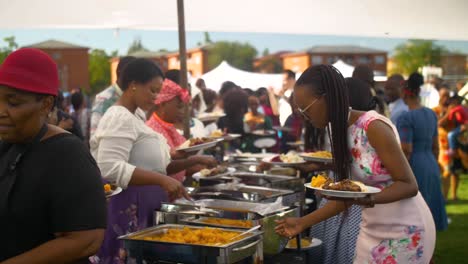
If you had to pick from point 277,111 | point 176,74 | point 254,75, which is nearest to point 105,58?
point 254,75

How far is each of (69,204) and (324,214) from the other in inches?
56.2

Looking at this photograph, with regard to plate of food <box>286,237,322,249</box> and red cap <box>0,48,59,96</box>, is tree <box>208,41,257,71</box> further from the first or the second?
red cap <box>0,48,59,96</box>

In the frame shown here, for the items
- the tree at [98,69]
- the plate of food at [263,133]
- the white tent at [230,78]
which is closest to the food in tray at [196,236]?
the plate of food at [263,133]

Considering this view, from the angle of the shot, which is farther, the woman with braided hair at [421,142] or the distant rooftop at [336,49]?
the distant rooftop at [336,49]

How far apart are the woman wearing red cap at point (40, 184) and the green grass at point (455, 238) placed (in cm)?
503

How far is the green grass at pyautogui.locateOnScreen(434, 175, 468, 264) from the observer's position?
626cm

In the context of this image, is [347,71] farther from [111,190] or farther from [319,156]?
[111,190]

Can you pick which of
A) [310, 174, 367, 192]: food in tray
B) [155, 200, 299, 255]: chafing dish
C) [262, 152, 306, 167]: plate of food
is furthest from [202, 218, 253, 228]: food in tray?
[262, 152, 306, 167]: plate of food

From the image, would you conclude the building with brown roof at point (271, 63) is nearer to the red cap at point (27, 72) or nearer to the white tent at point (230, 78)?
the white tent at point (230, 78)

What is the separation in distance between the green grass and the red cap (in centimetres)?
516

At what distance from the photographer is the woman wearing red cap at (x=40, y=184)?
170 centimetres

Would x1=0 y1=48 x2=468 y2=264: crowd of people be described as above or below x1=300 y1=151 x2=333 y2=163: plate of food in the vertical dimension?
above

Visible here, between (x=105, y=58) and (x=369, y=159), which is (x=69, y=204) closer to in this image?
(x=369, y=159)

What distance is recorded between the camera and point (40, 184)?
5.56ft
